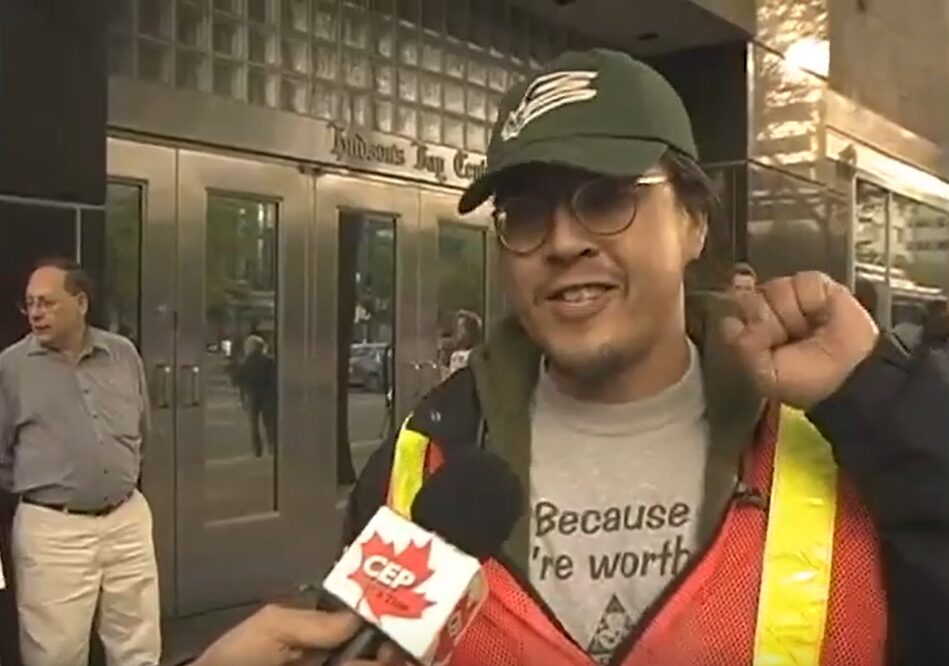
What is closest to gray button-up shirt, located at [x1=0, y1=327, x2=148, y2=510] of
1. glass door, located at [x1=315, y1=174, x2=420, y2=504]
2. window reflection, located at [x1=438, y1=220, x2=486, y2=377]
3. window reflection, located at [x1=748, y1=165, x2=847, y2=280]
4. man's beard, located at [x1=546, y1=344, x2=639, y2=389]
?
glass door, located at [x1=315, y1=174, x2=420, y2=504]

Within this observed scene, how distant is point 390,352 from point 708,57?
353 cm

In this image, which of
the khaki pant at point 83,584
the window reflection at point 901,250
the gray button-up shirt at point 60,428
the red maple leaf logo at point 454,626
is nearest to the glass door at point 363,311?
the khaki pant at point 83,584

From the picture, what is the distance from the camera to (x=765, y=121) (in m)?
10.6

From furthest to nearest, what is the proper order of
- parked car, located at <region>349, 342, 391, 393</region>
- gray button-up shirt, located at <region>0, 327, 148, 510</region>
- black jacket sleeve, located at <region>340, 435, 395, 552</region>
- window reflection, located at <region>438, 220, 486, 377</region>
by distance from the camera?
window reflection, located at <region>438, 220, 486, 377</region> → parked car, located at <region>349, 342, 391, 393</region> → gray button-up shirt, located at <region>0, 327, 148, 510</region> → black jacket sleeve, located at <region>340, 435, 395, 552</region>

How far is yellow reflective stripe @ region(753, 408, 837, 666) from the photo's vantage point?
1.72 m

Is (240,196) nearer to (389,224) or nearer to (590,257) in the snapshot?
(389,224)

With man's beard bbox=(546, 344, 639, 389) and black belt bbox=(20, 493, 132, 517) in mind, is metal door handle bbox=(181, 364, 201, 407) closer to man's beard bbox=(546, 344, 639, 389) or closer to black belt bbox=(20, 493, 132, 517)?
black belt bbox=(20, 493, 132, 517)

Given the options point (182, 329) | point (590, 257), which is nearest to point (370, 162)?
point (182, 329)

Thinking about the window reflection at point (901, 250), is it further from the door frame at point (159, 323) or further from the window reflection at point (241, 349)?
the door frame at point (159, 323)

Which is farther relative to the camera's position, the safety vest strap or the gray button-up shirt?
the gray button-up shirt

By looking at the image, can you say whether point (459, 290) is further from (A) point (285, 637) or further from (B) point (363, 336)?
(A) point (285, 637)

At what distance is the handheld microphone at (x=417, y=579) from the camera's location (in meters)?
1.42

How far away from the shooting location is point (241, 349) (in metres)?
7.40

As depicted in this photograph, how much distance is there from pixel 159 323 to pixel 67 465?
1.55m
